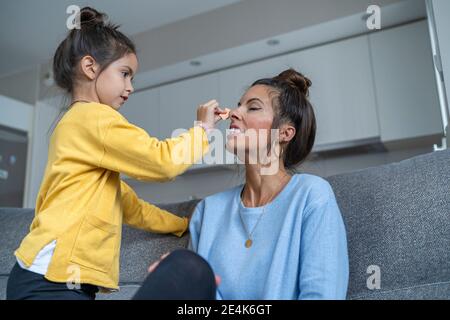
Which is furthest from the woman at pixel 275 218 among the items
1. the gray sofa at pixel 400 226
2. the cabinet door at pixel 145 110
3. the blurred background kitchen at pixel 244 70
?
the cabinet door at pixel 145 110

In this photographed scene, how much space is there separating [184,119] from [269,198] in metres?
2.51

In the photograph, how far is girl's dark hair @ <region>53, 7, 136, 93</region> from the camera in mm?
1263

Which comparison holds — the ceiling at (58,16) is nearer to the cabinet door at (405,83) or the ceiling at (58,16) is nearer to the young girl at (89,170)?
the cabinet door at (405,83)

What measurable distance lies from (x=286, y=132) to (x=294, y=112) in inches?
3.0

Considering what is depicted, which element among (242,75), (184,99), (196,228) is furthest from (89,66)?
(184,99)

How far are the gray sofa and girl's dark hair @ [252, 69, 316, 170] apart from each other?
155 mm

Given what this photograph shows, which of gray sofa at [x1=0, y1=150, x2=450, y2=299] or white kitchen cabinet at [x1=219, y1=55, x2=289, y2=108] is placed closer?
gray sofa at [x1=0, y1=150, x2=450, y2=299]

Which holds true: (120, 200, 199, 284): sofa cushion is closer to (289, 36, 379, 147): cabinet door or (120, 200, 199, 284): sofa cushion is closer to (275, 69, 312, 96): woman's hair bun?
(275, 69, 312, 96): woman's hair bun

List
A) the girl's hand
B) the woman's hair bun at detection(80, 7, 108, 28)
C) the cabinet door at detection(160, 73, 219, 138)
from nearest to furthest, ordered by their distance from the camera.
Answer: the girl's hand
the woman's hair bun at detection(80, 7, 108, 28)
the cabinet door at detection(160, 73, 219, 138)

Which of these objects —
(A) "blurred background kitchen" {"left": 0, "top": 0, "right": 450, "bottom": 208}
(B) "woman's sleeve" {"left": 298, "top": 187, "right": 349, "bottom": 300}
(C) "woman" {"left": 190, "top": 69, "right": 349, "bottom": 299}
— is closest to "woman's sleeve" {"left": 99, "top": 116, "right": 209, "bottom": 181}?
(C) "woman" {"left": 190, "top": 69, "right": 349, "bottom": 299}

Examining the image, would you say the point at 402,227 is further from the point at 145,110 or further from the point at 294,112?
the point at 145,110

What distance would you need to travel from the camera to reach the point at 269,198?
1.26 meters

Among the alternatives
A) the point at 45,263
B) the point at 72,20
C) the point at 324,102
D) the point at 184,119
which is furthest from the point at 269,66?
the point at 45,263
